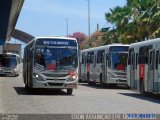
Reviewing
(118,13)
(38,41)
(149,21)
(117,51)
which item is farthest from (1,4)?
(118,13)

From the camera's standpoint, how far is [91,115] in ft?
54.1

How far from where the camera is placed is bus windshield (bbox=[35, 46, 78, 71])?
26872mm

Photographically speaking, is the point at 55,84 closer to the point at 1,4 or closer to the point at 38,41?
the point at 38,41

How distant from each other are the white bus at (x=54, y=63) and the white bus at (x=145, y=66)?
332 cm

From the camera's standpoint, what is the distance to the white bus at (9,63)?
5984 cm

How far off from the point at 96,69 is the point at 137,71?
12.0m

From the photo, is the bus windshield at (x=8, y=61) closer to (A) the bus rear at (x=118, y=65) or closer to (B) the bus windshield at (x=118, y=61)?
(A) the bus rear at (x=118, y=65)

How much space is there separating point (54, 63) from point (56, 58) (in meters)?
0.29

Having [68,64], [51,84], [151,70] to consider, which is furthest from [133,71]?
[51,84]

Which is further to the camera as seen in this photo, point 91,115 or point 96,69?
point 96,69

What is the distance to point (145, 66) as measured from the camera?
26438 millimetres

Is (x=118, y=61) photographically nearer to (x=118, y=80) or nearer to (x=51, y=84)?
(x=118, y=80)

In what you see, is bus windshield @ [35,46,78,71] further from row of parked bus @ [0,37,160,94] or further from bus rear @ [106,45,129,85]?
bus rear @ [106,45,129,85]

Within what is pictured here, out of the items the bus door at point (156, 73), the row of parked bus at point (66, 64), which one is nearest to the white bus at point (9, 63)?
the row of parked bus at point (66, 64)
